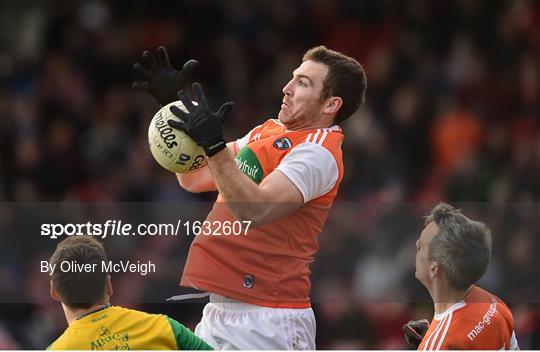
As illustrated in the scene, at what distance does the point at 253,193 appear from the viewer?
16.3ft

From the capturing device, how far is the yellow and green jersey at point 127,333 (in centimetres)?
487

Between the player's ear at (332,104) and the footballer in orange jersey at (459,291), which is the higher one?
the player's ear at (332,104)

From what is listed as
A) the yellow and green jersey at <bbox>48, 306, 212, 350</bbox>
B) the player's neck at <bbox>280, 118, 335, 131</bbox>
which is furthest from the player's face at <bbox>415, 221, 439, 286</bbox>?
the yellow and green jersey at <bbox>48, 306, 212, 350</bbox>

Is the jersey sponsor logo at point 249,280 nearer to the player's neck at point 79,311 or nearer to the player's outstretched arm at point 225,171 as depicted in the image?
the player's outstretched arm at point 225,171

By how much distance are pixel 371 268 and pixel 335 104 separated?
2.58 m

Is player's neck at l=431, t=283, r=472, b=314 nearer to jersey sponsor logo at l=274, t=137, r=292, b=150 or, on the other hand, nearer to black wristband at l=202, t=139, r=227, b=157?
jersey sponsor logo at l=274, t=137, r=292, b=150

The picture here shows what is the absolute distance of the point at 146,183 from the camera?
938cm

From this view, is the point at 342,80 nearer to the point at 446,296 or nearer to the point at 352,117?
the point at 446,296

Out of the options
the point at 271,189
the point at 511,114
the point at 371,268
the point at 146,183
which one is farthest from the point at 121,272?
the point at 511,114

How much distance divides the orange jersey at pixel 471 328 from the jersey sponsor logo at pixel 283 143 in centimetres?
92

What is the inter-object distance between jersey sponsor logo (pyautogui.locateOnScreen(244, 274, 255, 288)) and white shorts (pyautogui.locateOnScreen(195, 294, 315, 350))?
9cm

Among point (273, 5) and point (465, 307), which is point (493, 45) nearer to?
point (273, 5)

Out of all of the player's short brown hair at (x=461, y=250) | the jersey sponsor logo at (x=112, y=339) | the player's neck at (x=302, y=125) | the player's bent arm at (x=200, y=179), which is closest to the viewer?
the jersey sponsor logo at (x=112, y=339)

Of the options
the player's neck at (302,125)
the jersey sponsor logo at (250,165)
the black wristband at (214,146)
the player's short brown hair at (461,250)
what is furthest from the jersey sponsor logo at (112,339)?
the player's short brown hair at (461,250)
